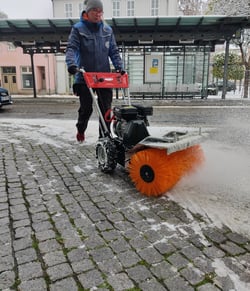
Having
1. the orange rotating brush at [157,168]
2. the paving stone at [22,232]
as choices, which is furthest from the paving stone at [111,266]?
the orange rotating brush at [157,168]

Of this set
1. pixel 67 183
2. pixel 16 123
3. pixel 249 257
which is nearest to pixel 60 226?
pixel 67 183

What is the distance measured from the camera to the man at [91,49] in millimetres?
3799

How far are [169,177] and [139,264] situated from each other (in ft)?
3.53

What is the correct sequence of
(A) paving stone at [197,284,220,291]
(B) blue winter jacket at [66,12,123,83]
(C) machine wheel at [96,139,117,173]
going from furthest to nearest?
(B) blue winter jacket at [66,12,123,83] → (C) machine wheel at [96,139,117,173] → (A) paving stone at [197,284,220,291]

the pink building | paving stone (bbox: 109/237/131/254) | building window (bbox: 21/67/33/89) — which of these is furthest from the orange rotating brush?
building window (bbox: 21/67/33/89)

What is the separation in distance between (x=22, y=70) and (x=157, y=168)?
1206 inches

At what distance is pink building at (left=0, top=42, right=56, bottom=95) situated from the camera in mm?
29641

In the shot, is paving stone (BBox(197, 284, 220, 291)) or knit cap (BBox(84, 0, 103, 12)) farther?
knit cap (BBox(84, 0, 103, 12))

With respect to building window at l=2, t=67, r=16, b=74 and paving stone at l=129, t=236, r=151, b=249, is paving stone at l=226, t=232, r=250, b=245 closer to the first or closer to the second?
paving stone at l=129, t=236, r=151, b=249

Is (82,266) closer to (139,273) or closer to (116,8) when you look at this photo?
(139,273)

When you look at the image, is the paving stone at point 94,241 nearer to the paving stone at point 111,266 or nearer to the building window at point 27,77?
the paving stone at point 111,266

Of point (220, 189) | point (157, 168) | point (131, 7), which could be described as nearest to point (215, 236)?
point (157, 168)

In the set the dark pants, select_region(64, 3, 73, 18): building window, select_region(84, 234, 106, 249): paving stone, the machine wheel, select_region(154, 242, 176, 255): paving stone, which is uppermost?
select_region(64, 3, 73, 18): building window

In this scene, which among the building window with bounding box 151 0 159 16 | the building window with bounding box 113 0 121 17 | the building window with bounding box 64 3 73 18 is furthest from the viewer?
the building window with bounding box 64 3 73 18
